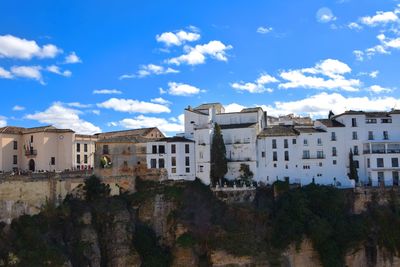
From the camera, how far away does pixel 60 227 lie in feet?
121

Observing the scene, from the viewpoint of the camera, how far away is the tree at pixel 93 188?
3938 cm

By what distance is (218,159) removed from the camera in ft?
139

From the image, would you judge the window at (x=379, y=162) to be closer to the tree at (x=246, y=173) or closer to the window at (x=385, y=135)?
the window at (x=385, y=135)

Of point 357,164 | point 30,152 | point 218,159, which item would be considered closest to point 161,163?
point 218,159

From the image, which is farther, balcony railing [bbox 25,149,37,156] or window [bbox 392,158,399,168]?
balcony railing [bbox 25,149,37,156]

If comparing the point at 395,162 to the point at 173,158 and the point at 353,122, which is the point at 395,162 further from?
the point at 173,158

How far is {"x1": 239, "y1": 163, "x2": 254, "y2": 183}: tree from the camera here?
42719 mm

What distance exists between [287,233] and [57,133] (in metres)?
22.7

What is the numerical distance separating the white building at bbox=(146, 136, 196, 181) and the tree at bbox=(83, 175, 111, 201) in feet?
15.5

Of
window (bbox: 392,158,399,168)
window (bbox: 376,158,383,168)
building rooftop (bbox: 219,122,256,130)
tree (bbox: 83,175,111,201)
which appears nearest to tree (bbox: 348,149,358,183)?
window (bbox: 376,158,383,168)

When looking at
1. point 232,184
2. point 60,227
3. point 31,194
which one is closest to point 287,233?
point 232,184

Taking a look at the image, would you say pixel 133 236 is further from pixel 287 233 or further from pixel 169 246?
pixel 287 233

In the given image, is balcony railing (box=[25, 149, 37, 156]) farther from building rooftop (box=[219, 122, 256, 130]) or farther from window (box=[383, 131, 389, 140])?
window (box=[383, 131, 389, 140])

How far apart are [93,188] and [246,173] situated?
1336cm
